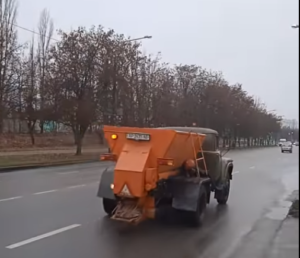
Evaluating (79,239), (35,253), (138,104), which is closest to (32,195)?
(79,239)

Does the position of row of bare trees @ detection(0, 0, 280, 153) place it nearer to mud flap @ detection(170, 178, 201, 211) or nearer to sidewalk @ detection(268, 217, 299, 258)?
mud flap @ detection(170, 178, 201, 211)

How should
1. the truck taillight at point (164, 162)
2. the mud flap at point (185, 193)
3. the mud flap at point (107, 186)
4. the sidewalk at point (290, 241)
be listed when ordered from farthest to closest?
the mud flap at point (107, 186)
the mud flap at point (185, 193)
the truck taillight at point (164, 162)
the sidewalk at point (290, 241)

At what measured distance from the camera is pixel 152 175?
9.41 m

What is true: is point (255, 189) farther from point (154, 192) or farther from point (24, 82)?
point (24, 82)

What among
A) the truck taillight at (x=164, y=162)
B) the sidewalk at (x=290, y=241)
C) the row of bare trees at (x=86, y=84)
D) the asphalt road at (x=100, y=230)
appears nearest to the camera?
the sidewalk at (x=290, y=241)

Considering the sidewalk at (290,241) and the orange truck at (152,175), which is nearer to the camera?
the sidewalk at (290,241)

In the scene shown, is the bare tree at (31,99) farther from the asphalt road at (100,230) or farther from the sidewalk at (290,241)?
the sidewalk at (290,241)

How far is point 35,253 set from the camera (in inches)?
288

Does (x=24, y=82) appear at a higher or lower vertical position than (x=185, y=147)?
higher

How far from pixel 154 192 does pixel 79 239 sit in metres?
1.79

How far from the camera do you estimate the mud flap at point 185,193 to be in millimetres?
9942

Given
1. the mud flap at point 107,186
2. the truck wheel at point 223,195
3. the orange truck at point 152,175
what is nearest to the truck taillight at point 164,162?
the orange truck at point 152,175

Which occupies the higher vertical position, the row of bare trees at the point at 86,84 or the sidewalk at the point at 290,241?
the row of bare trees at the point at 86,84

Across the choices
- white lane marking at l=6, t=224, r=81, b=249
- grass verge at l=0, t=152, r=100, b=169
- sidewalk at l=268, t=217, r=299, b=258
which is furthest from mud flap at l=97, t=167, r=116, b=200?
grass verge at l=0, t=152, r=100, b=169
